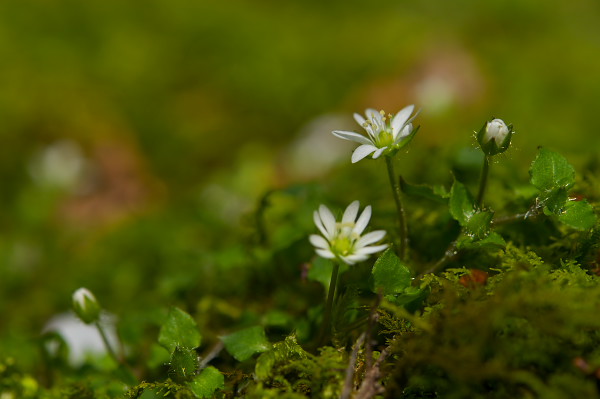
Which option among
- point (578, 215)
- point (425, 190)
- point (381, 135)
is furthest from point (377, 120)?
point (578, 215)

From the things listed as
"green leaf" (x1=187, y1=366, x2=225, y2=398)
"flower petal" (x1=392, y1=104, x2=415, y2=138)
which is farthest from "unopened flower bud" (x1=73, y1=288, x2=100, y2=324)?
"flower petal" (x1=392, y1=104, x2=415, y2=138)

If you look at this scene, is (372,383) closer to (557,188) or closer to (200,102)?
(557,188)

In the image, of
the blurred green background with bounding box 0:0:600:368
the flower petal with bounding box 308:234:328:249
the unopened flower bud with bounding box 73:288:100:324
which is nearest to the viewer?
the flower petal with bounding box 308:234:328:249

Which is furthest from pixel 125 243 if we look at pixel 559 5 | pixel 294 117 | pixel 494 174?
pixel 559 5

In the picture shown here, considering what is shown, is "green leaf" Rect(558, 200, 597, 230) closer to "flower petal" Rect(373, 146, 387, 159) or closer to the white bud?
the white bud

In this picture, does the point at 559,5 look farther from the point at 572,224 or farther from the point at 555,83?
the point at 572,224

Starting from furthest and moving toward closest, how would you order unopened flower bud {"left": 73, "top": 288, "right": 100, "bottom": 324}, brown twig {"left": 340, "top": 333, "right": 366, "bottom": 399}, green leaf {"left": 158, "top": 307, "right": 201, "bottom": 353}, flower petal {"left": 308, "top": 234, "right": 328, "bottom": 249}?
1. unopened flower bud {"left": 73, "top": 288, "right": 100, "bottom": 324}
2. green leaf {"left": 158, "top": 307, "right": 201, "bottom": 353}
3. flower petal {"left": 308, "top": 234, "right": 328, "bottom": 249}
4. brown twig {"left": 340, "top": 333, "right": 366, "bottom": 399}
